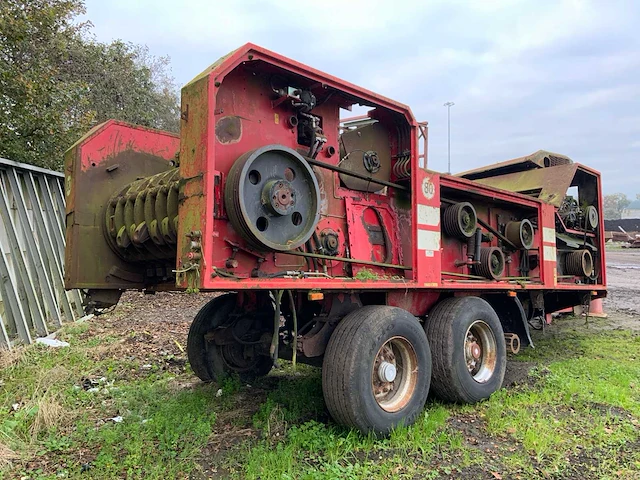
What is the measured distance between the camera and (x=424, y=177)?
4926 mm

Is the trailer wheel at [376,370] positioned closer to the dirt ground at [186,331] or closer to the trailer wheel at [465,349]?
the trailer wheel at [465,349]

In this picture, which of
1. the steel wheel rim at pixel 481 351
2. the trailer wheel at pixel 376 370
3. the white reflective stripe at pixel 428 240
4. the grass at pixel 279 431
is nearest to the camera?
the grass at pixel 279 431

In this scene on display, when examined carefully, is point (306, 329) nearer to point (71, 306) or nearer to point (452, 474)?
point (452, 474)

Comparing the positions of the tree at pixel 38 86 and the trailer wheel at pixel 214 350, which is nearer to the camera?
the trailer wheel at pixel 214 350

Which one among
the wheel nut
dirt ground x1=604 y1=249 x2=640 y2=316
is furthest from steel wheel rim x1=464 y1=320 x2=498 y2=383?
dirt ground x1=604 y1=249 x2=640 y2=316

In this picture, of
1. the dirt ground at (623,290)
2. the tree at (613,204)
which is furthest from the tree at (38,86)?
the tree at (613,204)

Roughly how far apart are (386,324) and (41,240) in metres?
6.59

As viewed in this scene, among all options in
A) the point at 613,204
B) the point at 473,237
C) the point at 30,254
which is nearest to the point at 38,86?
the point at 30,254

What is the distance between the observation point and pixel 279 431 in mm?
4137

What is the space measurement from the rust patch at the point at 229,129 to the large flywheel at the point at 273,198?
261mm

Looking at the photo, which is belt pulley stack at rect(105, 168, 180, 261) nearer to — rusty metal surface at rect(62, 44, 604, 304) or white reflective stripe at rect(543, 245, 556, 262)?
rusty metal surface at rect(62, 44, 604, 304)

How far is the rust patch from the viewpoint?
3717 mm

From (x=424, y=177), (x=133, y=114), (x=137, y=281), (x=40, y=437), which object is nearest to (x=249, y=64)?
(x=424, y=177)

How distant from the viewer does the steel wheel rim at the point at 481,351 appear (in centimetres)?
530
